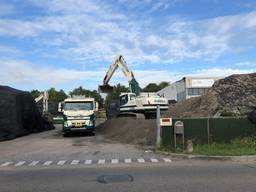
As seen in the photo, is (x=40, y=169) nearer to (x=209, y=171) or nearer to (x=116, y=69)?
(x=209, y=171)

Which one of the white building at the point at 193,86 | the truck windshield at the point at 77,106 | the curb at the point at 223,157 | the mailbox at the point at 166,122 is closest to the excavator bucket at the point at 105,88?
the truck windshield at the point at 77,106

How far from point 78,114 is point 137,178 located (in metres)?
23.0

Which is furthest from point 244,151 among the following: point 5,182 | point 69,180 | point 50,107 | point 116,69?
point 50,107

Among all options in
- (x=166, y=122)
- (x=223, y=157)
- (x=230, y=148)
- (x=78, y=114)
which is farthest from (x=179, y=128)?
(x=78, y=114)

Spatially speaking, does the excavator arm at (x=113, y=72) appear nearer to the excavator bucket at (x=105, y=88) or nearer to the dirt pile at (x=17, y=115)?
the excavator bucket at (x=105, y=88)

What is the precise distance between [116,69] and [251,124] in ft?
90.4

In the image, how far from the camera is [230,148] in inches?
822

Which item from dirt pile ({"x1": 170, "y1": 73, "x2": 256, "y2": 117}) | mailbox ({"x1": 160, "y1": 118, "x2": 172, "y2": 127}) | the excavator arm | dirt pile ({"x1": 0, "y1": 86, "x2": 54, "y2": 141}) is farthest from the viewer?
the excavator arm

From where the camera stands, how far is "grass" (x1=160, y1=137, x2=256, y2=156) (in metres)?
19.4

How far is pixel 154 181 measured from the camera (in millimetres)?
12578

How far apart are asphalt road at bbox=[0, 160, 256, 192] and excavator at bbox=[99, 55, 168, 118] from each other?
23.6 metres

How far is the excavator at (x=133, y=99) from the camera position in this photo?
41.0m

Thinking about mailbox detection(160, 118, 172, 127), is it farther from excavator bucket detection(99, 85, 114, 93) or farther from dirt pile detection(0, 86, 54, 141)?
excavator bucket detection(99, 85, 114, 93)

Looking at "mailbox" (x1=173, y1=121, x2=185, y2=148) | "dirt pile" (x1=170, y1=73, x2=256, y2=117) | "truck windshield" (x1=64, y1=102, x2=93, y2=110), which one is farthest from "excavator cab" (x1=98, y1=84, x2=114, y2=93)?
"mailbox" (x1=173, y1=121, x2=185, y2=148)
